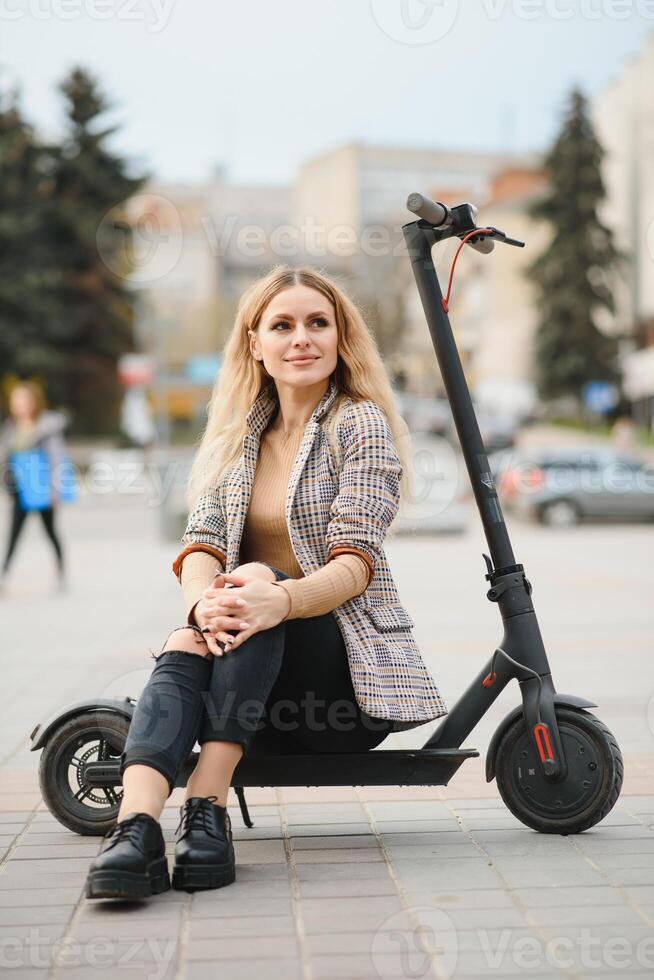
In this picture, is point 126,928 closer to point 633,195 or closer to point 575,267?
point 575,267

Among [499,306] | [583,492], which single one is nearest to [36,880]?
[583,492]

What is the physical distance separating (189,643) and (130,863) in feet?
1.78

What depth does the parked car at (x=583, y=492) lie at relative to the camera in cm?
2269

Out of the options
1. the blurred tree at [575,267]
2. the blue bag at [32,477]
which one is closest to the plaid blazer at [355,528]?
the blue bag at [32,477]

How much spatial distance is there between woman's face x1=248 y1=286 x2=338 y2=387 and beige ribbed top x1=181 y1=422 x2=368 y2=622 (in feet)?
0.55

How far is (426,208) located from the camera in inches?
135

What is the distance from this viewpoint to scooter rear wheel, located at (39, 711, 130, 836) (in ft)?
11.8

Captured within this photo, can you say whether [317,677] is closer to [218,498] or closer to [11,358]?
[218,498]

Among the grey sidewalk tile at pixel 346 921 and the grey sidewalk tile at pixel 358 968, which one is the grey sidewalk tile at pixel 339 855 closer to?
the grey sidewalk tile at pixel 346 921

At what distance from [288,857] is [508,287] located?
61611 mm

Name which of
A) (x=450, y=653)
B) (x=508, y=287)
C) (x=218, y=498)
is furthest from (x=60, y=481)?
(x=508, y=287)

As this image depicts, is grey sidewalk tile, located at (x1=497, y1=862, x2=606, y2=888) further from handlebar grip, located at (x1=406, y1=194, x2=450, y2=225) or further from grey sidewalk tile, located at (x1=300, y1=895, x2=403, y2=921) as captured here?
handlebar grip, located at (x1=406, y1=194, x2=450, y2=225)

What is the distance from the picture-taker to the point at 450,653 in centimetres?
737

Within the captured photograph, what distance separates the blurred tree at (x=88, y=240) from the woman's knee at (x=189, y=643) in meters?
39.1
